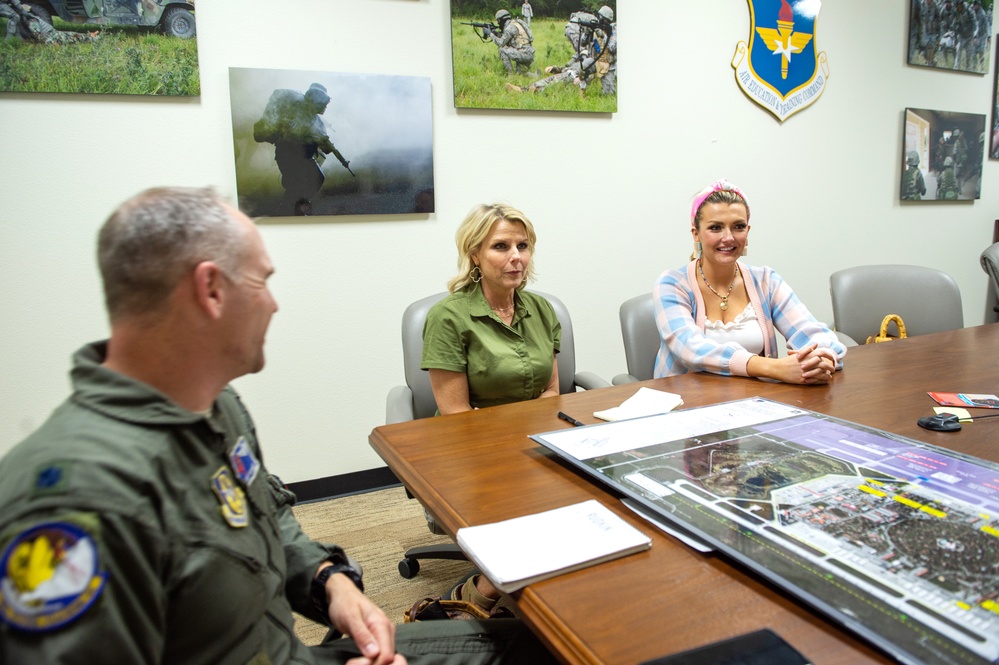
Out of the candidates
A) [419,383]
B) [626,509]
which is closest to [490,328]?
[419,383]

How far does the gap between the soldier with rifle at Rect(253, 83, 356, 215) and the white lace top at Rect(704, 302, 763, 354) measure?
169 centimetres

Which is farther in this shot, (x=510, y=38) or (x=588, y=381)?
(x=510, y=38)

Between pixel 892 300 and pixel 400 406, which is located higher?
pixel 892 300

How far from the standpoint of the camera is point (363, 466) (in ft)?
9.78

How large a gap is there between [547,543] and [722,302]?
156 cm

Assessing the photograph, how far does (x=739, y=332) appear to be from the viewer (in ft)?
7.05

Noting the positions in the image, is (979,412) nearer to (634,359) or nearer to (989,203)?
(634,359)

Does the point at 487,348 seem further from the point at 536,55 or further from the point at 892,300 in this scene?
the point at 892,300

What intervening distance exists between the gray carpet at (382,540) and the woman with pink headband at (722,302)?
3.67 ft

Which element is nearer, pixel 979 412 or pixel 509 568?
pixel 509 568

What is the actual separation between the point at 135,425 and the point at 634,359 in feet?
6.09

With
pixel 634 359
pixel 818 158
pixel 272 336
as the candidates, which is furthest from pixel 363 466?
pixel 818 158

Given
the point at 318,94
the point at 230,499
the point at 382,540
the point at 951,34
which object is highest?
the point at 951,34

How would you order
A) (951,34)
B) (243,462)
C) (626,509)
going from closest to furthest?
(243,462) < (626,509) < (951,34)
